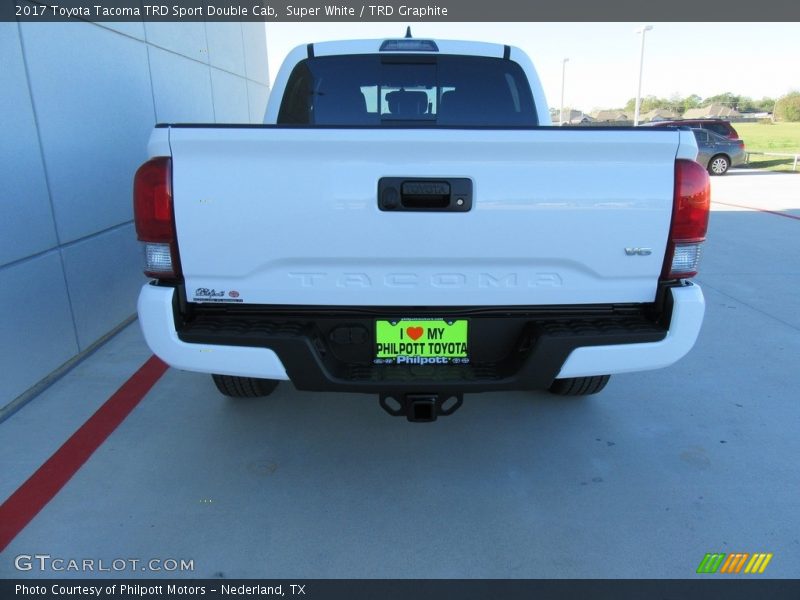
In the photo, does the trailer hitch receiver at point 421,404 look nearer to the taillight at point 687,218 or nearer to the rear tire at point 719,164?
the taillight at point 687,218

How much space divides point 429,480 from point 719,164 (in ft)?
64.3

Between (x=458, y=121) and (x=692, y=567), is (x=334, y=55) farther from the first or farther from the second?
(x=692, y=567)

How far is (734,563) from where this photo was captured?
2123 millimetres

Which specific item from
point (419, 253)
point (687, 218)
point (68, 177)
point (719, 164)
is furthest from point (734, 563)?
point (719, 164)

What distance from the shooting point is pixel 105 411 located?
3.22 meters

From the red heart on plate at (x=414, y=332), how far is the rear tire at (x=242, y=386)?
1.23 meters

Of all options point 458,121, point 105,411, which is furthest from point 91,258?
point 458,121

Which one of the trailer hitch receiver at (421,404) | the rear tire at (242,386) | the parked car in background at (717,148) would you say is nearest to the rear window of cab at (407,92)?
the rear tire at (242,386)

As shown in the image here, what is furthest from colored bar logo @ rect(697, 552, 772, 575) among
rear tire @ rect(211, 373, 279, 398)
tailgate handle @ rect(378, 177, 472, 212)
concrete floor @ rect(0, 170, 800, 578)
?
rear tire @ rect(211, 373, 279, 398)

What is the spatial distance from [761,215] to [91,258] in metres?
11.2

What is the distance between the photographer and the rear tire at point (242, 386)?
3074 millimetres

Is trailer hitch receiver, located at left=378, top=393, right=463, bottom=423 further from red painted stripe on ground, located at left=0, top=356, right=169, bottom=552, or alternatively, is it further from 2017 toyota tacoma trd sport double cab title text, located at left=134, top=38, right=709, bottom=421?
red painted stripe on ground, located at left=0, top=356, right=169, bottom=552

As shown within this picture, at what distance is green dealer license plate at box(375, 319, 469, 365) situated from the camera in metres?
2.19

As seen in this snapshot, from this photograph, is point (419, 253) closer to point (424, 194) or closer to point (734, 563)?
point (424, 194)
